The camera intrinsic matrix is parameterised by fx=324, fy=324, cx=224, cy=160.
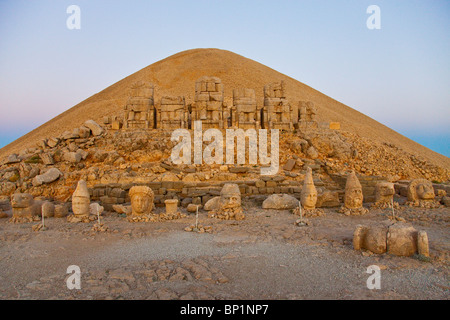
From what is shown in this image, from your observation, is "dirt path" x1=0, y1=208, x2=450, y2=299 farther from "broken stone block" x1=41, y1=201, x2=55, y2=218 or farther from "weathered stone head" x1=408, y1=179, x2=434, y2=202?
"weathered stone head" x1=408, y1=179, x2=434, y2=202

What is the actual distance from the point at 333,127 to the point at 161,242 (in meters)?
14.2

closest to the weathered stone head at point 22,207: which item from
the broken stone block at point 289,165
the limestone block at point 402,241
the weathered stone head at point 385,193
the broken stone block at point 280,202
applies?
the broken stone block at point 280,202

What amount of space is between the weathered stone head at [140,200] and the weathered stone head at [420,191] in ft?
29.7

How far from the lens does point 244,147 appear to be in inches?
587

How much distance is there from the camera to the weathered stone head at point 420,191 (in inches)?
437

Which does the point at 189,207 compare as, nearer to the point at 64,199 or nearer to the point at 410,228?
the point at 64,199

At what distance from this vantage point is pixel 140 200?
1028 centimetres

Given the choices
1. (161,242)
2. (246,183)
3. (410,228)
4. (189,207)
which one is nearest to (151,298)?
(161,242)

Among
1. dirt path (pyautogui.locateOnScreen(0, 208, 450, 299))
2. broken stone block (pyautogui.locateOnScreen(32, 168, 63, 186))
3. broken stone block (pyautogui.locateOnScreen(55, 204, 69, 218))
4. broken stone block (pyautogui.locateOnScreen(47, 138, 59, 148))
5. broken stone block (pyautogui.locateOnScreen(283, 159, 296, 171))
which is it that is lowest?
dirt path (pyautogui.locateOnScreen(0, 208, 450, 299))

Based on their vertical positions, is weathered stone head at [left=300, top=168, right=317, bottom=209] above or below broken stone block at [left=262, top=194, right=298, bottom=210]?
above

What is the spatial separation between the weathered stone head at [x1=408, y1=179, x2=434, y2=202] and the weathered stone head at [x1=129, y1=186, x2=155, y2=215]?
9042 mm

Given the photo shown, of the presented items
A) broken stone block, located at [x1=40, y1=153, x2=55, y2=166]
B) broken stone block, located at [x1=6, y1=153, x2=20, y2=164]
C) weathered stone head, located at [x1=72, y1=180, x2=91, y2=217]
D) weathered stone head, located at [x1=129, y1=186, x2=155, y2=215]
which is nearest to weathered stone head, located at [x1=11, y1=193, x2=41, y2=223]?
weathered stone head, located at [x1=72, y1=180, x2=91, y2=217]

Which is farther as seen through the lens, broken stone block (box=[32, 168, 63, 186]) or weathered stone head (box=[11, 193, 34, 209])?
broken stone block (box=[32, 168, 63, 186])

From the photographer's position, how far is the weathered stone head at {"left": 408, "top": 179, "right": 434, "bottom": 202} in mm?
11109
